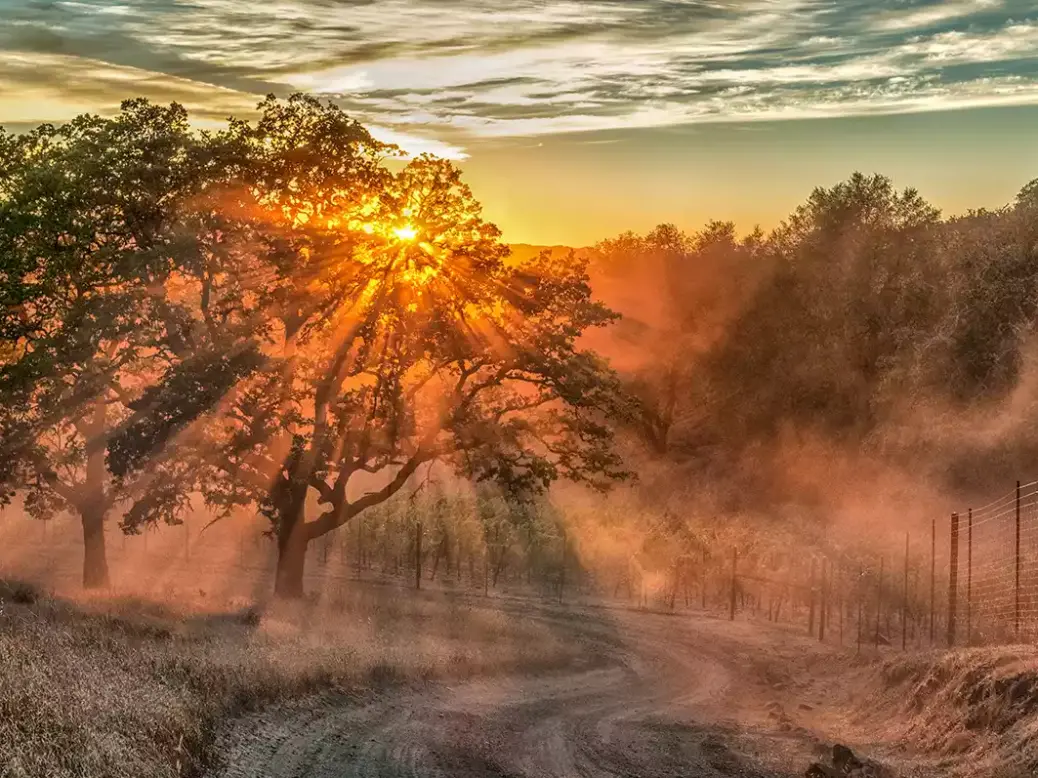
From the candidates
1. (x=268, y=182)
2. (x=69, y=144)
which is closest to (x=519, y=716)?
(x=268, y=182)

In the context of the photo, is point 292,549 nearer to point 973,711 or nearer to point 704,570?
point 704,570

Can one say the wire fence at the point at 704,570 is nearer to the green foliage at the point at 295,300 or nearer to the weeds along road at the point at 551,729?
the weeds along road at the point at 551,729

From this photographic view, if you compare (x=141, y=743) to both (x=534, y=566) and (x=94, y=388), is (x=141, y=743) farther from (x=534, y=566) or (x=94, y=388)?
(x=534, y=566)

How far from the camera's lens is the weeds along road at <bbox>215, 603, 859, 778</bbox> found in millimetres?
14539

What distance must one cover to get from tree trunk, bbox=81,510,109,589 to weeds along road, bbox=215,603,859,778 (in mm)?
20373

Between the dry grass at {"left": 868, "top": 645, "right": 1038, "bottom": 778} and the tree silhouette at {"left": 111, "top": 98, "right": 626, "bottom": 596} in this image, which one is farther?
the tree silhouette at {"left": 111, "top": 98, "right": 626, "bottom": 596}

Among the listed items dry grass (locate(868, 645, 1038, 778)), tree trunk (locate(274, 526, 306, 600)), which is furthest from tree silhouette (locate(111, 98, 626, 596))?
dry grass (locate(868, 645, 1038, 778))

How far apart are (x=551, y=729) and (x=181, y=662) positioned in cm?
646

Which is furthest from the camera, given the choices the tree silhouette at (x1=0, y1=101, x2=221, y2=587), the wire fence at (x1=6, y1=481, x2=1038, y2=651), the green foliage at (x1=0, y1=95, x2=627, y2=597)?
the wire fence at (x1=6, y1=481, x2=1038, y2=651)

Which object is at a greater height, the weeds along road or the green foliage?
the green foliage

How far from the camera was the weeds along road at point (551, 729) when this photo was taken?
14539mm

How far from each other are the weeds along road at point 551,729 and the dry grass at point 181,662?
0.70m

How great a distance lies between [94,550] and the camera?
39.4 meters

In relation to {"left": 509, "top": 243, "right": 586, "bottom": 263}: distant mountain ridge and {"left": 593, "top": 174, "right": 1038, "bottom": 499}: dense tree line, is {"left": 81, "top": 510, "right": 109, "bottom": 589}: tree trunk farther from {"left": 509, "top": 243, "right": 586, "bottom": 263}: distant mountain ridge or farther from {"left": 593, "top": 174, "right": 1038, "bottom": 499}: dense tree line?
{"left": 593, "top": 174, "right": 1038, "bottom": 499}: dense tree line
